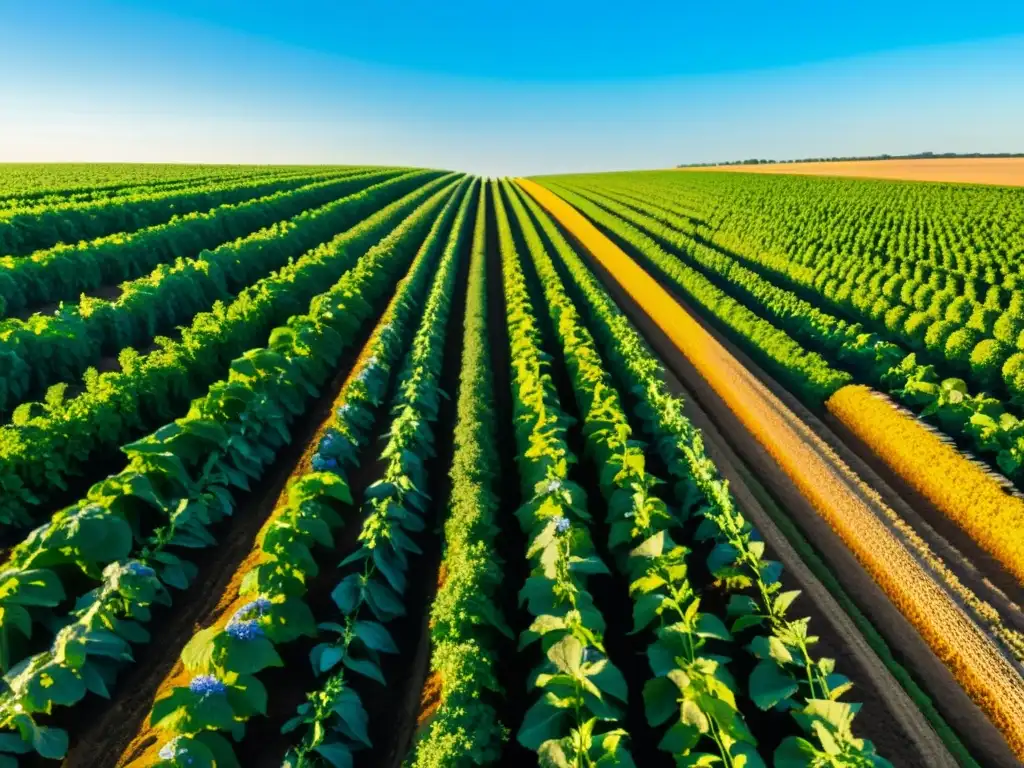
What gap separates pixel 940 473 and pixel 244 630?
11.9 m

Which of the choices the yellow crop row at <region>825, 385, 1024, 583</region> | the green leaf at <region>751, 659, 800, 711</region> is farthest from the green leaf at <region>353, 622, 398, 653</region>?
the yellow crop row at <region>825, 385, 1024, 583</region>

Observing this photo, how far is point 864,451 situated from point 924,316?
7384 millimetres

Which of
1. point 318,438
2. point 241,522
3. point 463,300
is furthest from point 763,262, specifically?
point 241,522

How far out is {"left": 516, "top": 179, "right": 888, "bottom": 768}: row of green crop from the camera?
188 inches

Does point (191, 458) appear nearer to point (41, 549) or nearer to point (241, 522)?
point (241, 522)

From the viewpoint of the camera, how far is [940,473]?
10.6 meters

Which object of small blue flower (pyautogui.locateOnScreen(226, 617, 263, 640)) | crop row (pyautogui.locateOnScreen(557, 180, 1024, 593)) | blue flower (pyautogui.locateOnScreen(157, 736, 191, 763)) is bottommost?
crop row (pyautogui.locateOnScreen(557, 180, 1024, 593))

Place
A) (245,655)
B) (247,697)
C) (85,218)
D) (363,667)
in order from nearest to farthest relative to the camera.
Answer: (247,697) < (245,655) < (363,667) < (85,218)

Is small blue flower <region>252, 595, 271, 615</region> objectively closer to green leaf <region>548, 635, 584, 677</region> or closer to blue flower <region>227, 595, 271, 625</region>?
blue flower <region>227, 595, 271, 625</region>

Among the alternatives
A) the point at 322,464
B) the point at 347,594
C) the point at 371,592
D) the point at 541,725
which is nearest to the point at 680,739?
the point at 541,725

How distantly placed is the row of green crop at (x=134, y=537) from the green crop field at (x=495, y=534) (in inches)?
1.6

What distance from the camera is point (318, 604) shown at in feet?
22.7

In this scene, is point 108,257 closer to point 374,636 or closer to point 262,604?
point 262,604

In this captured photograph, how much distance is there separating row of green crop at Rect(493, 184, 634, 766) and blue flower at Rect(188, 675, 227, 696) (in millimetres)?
2643
